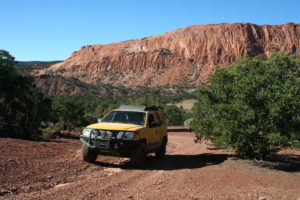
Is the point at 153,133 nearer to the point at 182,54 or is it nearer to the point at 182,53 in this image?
the point at 182,54

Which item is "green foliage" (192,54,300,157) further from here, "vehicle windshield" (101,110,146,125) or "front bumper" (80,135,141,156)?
"front bumper" (80,135,141,156)

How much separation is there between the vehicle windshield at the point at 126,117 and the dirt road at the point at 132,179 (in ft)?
4.28

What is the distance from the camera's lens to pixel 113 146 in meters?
8.61

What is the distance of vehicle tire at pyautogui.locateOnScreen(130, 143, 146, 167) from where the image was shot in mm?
8797

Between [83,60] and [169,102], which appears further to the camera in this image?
[83,60]

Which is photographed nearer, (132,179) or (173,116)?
(132,179)

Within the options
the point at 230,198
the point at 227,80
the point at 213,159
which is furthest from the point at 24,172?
the point at 227,80

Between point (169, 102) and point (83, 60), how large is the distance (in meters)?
80.1

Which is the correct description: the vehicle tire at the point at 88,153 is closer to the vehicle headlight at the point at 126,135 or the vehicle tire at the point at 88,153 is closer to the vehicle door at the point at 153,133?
the vehicle headlight at the point at 126,135

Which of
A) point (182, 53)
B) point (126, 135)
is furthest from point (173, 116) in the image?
point (182, 53)

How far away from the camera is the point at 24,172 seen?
7492mm

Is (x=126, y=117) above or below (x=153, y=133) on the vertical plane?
above

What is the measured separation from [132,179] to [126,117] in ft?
9.98

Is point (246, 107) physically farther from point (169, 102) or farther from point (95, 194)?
point (169, 102)
